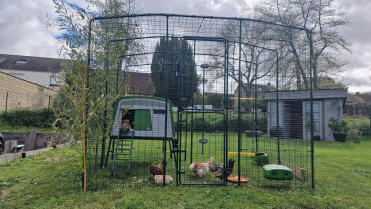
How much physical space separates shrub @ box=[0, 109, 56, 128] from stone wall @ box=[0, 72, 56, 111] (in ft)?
1.45

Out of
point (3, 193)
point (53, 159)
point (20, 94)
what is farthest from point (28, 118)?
point (3, 193)

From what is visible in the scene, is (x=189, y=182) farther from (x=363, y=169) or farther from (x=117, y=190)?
(x=363, y=169)

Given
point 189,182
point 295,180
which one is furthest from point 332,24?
point 189,182

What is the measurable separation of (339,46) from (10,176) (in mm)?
22612

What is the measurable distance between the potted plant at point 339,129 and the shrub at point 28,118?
1608cm

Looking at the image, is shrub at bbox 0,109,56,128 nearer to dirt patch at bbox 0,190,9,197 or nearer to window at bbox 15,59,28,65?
dirt patch at bbox 0,190,9,197

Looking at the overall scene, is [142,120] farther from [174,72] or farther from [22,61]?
[22,61]

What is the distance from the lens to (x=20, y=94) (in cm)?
1345

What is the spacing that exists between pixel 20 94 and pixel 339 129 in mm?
18893

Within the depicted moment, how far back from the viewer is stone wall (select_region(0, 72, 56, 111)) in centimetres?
1212

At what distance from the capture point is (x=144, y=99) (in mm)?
5699

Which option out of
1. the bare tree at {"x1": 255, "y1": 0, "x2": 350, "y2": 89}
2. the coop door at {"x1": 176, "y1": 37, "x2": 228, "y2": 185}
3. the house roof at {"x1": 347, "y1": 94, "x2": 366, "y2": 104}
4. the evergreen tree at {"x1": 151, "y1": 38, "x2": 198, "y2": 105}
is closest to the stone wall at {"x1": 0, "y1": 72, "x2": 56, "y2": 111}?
the evergreen tree at {"x1": 151, "y1": 38, "x2": 198, "y2": 105}

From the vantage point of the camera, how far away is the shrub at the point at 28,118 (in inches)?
498

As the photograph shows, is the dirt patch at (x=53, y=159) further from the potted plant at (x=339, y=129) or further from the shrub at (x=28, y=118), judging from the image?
the potted plant at (x=339, y=129)
